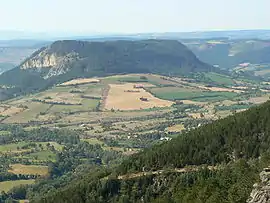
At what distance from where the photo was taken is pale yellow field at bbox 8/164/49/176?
481 ft

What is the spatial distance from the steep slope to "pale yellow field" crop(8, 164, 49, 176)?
4551 cm

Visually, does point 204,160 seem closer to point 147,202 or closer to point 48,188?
point 147,202

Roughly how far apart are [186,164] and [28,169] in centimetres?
6610

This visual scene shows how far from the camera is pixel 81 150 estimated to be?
17500 cm

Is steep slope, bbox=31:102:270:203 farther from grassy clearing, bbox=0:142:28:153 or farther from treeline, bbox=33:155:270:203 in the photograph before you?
grassy clearing, bbox=0:142:28:153

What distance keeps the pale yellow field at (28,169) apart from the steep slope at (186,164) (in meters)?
45.5

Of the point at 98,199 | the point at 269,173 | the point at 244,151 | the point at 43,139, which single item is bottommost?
the point at 43,139

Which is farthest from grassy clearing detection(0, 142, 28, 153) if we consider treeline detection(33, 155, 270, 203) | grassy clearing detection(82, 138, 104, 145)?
treeline detection(33, 155, 270, 203)

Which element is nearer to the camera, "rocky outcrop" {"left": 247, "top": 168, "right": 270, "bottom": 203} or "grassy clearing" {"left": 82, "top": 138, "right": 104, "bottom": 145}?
"rocky outcrop" {"left": 247, "top": 168, "right": 270, "bottom": 203}

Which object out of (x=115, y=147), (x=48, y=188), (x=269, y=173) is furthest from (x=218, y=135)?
(x=115, y=147)

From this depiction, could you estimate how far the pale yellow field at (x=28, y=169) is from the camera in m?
147

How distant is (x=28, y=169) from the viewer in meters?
150

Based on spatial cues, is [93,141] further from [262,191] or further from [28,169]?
[262,191]

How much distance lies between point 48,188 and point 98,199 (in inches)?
1539
